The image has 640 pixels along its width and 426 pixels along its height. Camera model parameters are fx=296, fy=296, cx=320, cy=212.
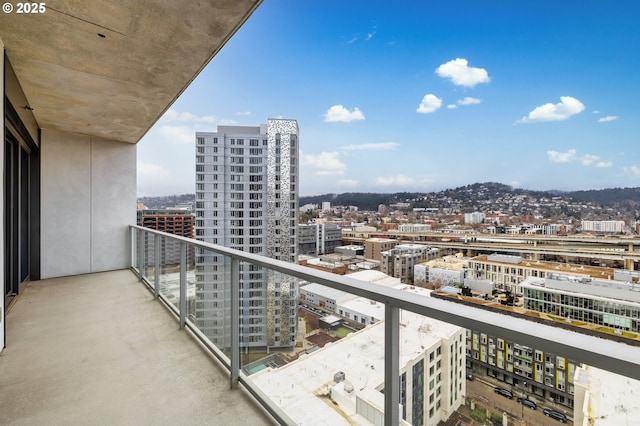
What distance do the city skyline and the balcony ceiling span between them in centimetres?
30

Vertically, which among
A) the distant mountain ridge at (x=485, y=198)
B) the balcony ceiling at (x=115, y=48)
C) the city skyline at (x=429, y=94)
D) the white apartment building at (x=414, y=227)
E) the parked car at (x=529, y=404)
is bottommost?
the parked car at (x=529, y=404)

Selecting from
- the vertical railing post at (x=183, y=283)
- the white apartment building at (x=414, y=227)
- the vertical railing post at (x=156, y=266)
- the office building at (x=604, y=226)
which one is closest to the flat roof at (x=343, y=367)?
the vertical railing post at (x=183, y=283)

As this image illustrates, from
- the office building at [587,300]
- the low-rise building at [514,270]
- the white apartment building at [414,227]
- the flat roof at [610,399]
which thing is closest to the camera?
the flat roof at [610,399]

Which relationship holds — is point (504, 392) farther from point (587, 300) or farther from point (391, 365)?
point (587, 300)

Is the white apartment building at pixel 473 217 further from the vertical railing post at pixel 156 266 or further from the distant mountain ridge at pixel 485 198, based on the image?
the vertical railing post at pixel 156 266

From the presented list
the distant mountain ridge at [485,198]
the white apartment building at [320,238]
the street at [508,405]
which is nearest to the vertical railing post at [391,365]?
the street at [508,405]

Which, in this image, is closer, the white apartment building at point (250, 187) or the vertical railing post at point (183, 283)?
the vertical railing post at point (183, 283)

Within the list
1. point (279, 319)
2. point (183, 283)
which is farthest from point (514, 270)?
point (183, 283)

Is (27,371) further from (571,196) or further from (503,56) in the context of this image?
(503,56)

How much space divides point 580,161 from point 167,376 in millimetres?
11408

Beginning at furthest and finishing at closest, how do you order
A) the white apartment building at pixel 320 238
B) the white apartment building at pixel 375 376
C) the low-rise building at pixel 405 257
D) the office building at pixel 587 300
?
the white apartment building at pixel 320 238, the low-rise building at pixel 405 257, the office building at pixel 587 300, the white apartment building at pixel 375 376

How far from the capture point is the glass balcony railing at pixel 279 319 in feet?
2.67

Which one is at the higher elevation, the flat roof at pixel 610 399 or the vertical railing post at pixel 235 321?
the flat roof at pixel 610 399

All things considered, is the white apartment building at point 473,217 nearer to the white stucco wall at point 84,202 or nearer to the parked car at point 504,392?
the parked car at point 504,392
